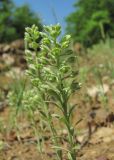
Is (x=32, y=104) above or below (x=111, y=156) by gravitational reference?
above

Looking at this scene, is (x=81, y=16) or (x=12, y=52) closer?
(x=12, y=52)

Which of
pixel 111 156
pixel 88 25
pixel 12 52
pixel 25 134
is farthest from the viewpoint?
pixel 88 25

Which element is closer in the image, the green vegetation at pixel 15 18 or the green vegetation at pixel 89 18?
the green vegetation at pixel 89 18

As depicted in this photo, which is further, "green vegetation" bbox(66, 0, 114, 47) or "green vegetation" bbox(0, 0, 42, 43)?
"green vegetation" bbox(0, 0, 42, 43)

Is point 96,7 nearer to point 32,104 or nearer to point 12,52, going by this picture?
point 12,52

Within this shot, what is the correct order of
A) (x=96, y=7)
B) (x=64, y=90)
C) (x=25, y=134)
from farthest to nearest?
(x=96, y=7), (x=25, y=134), (x=64, y=90)

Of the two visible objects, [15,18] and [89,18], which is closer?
[89,18]

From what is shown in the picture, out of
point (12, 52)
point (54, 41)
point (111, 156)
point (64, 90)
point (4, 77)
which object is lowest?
point (111, 156)

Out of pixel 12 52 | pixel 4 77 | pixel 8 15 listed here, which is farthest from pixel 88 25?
pixel 4 77
